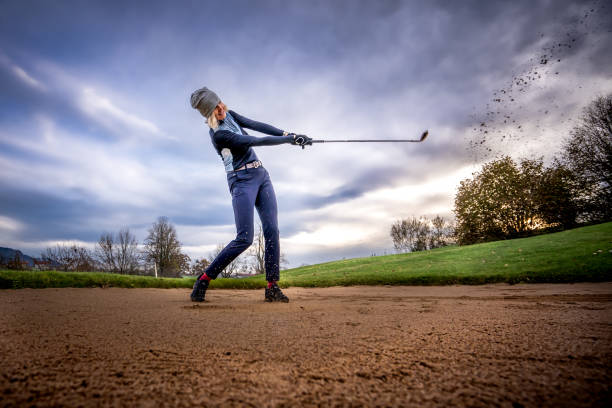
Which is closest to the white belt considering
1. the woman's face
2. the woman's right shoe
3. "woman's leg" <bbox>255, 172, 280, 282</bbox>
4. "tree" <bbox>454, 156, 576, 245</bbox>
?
"woman's leg" <bbox>255, 172, 280, 282</bbox>

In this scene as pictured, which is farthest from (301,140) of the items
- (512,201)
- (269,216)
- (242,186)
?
(512,201)

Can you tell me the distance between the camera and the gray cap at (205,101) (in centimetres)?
347

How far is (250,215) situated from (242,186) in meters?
0.39

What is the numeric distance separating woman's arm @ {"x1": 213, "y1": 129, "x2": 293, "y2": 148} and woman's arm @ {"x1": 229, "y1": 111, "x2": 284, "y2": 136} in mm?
759

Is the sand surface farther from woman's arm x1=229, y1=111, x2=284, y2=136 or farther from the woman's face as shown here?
woman's arm x1=229, y1=111, x2=284, y2=136

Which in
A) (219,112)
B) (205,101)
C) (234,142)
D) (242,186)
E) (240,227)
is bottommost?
(240,227)

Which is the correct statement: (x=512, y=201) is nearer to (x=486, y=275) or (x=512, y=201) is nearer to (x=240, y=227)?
(x=486, y=275)

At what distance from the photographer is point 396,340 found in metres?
1.36

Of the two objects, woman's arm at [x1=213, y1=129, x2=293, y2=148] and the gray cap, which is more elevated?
the gray cap

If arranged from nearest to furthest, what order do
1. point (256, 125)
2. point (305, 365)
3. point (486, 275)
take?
point (305, 365)
point (256, 125)
point (486, 275)

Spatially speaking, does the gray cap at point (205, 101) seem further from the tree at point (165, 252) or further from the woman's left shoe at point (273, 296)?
the tree at point (165, 252)

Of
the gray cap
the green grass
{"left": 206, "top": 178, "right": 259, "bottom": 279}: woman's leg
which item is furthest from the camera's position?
the green grass

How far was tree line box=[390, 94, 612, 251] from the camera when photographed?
19.6 m

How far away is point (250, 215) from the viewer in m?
3.35
